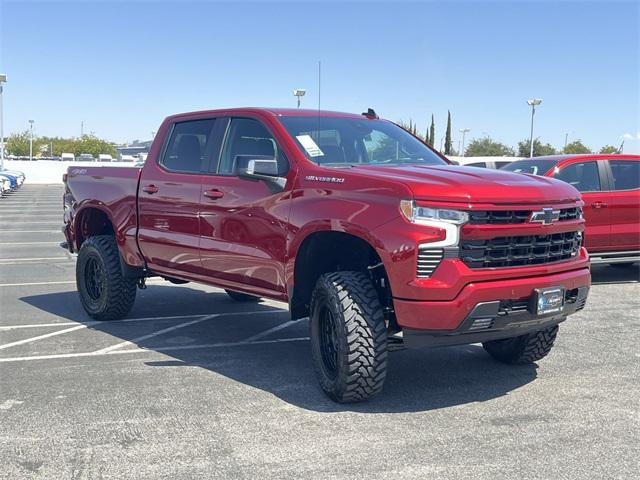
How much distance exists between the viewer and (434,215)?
13.8 feet

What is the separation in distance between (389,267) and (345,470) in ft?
4.13

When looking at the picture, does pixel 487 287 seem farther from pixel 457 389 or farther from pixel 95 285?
pixel 95 285

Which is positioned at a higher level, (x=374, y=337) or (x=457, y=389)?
(x=374, y=337)

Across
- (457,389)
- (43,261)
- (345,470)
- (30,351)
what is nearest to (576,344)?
(457,389)

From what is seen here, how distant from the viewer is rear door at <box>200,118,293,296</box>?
5211 mm

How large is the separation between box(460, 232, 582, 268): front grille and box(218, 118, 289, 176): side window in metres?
1.64

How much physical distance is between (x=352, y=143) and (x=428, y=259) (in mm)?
1746

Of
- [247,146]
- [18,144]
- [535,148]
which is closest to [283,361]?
[247,146]

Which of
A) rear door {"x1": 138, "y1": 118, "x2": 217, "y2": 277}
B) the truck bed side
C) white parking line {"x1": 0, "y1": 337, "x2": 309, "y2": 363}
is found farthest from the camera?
the truck bed side

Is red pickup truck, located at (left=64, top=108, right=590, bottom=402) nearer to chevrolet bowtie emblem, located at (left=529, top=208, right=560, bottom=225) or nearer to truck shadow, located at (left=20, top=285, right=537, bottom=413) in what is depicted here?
chevrolet bowtie emblem, located at (left=529, top=208, right=560, bottom=225)

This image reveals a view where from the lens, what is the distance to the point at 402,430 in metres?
4.18

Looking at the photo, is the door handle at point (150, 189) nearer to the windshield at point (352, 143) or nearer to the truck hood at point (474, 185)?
the windshield at point (352, 143)

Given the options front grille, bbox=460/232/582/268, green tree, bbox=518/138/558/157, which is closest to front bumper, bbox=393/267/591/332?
front grille, bbox=460/232/582/268

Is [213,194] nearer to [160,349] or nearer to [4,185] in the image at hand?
[160,349]
